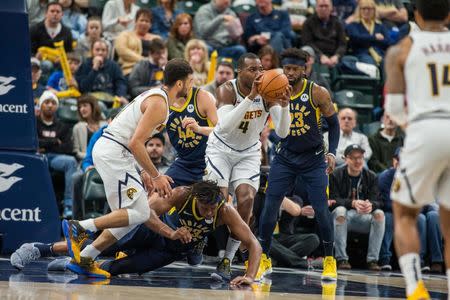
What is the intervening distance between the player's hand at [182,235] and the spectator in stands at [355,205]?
4.13m

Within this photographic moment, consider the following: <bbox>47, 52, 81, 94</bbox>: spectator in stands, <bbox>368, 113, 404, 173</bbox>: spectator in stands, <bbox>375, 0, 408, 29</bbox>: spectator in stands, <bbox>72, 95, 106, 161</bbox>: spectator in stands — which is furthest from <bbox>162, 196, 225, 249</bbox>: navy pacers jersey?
<bbox>375, 0, 408, 29</bbox>: spectator in stands

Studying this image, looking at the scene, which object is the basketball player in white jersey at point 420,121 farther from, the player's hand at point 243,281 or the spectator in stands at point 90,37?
the spectator in stands at point 90,37

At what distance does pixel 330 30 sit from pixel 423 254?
5227 millimetres

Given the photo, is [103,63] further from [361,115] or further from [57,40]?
[361,115]

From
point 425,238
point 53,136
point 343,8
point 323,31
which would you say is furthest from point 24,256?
point 343,8

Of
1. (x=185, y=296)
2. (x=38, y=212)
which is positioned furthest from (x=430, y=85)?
(x=38, y=212)

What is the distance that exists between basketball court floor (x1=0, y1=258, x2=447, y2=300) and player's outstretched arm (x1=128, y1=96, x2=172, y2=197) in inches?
37.1

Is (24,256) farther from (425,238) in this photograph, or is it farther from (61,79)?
(61,79)

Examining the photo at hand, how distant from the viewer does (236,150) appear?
10.4 meters

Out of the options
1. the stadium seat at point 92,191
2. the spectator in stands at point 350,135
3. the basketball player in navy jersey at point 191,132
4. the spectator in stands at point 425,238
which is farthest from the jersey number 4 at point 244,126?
the spectator in stands at point 350,135

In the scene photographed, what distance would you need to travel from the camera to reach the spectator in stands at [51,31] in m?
15.9

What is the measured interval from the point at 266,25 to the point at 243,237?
→ 28.3ft

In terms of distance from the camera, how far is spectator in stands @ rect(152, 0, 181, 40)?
17266mm

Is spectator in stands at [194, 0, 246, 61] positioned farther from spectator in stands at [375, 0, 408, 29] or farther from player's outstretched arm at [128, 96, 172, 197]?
player's outstretched arm at [128, 96, 172, 197]
